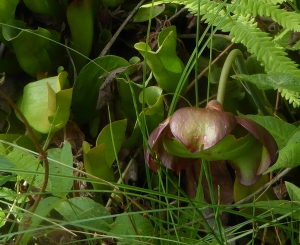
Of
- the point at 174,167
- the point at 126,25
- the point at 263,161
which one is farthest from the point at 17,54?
the point at 263,161

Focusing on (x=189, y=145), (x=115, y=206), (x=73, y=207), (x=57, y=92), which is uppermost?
(x=189, y=145)

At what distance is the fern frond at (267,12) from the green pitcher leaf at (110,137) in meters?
0.32

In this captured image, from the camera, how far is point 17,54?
3.78 ft

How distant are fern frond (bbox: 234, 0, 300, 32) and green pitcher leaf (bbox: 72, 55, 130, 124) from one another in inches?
12.5

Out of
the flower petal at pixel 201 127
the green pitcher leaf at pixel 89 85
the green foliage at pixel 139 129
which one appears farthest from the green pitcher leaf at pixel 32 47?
the flower petal at pixel 201 127

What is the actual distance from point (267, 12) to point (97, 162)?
1.41 feet

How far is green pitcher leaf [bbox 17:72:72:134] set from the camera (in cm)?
103

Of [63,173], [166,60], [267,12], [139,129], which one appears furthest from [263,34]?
[63,173]

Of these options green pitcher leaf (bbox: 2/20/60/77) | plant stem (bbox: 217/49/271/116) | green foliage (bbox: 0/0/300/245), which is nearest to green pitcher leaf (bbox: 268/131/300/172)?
→ green foliage (bbox: 0/0/300/245)

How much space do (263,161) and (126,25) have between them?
2.18 ft

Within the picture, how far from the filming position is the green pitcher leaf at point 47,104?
1027 millimetres

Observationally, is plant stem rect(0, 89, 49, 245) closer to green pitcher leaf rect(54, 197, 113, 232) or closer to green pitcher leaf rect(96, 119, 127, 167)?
green pitcher leaf rect(54, 197, 113, 232)

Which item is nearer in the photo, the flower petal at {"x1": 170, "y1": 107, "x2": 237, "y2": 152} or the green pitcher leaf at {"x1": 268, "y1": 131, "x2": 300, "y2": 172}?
the flower petal at {"x1": 170, "y1": 107, "x2": 237, "y2": 152}

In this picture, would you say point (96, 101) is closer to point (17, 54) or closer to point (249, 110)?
point (17, 54)
